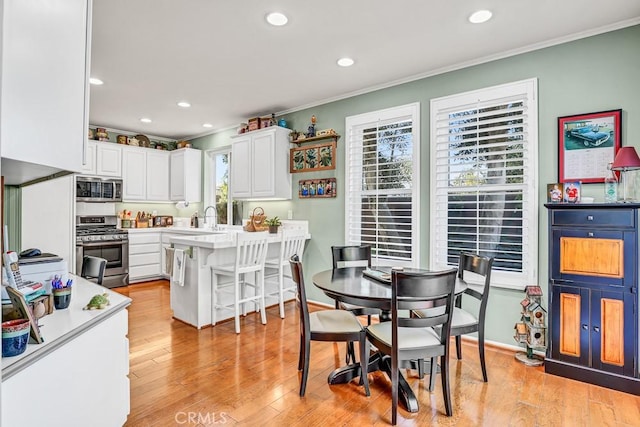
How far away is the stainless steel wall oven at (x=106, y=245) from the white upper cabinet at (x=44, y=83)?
4.66 m

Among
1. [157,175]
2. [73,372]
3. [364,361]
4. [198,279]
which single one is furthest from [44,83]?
[157,175]

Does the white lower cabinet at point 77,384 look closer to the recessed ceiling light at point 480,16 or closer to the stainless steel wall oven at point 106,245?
the recessed ceiling light at point 480,16

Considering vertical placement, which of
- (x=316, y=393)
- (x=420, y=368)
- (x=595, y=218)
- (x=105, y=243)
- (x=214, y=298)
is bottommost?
(x=316, y=393)

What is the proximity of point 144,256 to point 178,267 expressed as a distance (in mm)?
2612

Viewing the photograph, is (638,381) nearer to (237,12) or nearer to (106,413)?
(106,413)

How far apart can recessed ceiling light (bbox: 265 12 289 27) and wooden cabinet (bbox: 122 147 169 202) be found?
175 inches

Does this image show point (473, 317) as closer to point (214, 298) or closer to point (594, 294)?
point (594, 294)

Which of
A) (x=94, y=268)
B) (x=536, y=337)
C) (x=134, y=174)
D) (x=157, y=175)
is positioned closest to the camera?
(x=94, y=268)

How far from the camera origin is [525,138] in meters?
3.04

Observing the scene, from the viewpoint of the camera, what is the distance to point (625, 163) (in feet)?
7.79

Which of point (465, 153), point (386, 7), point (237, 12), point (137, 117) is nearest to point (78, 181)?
point (137, 117)

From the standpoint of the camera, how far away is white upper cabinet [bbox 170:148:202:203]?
6.25 meters

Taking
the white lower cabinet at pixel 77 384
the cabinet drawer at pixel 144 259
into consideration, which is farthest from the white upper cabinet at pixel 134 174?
the white lower cabinet at pixel 77 384

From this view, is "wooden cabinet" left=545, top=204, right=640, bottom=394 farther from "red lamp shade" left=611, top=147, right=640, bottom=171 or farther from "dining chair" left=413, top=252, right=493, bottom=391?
"dining chair" left=413, top=252, right=493, bottom=391
